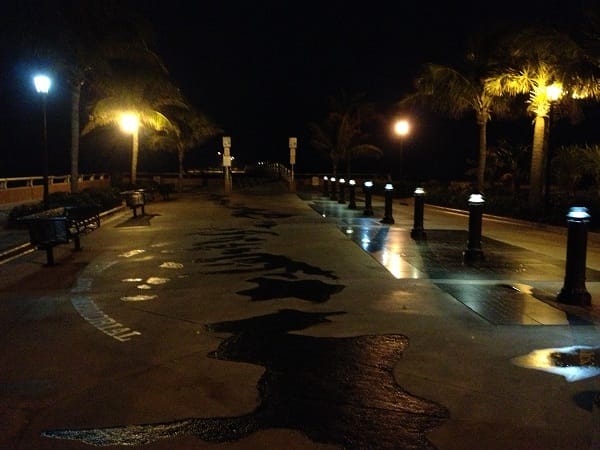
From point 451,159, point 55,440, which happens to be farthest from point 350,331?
point 451,159

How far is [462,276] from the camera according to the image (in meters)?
Answer: 10.5

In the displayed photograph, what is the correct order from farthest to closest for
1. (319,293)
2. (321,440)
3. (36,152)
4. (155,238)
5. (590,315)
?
(36,152)
(155,238)
(319,293)
(590,315)
(321,440)

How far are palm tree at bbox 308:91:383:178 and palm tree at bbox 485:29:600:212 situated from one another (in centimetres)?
2411

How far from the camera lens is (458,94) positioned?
86.0ft

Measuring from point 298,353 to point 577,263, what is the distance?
4.17m

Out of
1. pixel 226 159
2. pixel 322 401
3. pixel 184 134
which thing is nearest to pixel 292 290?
pixel 322 401

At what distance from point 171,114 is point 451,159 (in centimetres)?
3488

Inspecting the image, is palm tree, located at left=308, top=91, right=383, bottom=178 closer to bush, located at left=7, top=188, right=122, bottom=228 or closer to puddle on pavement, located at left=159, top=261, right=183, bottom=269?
bush, located at left=7, top=188, right=122, bottom=228

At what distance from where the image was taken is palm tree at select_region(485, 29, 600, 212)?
17.6 meters

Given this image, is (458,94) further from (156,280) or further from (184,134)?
(184,134)

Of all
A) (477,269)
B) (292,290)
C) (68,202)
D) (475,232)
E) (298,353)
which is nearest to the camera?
(298,353)

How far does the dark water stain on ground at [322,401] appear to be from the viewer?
442cm

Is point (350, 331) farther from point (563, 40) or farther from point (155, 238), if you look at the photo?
point (563, 40)

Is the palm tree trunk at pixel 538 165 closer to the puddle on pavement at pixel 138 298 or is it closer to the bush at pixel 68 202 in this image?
the bush at pixel 68 202
